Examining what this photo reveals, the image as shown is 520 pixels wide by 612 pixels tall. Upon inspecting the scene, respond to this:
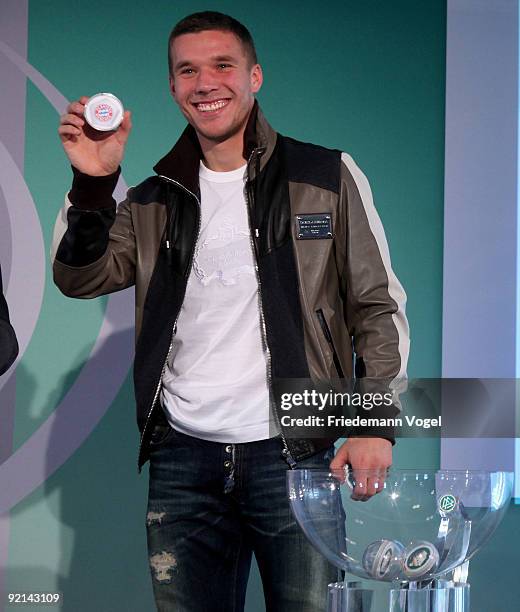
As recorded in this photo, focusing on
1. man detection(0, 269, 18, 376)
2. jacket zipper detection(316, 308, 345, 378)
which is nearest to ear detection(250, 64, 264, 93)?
jacket zipper detection(316, 308, 345, 378)

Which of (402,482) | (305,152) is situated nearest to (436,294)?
(305,152)

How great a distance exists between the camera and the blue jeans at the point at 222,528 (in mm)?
1936

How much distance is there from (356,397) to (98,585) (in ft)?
4.71

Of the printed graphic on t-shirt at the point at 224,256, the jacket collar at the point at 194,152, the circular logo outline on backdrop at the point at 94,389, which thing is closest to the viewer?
the printed graphic on t-shirt at the point at 224,256

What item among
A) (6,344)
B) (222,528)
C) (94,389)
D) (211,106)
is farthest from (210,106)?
(94,389)

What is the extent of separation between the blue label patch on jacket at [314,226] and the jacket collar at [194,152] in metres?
0.15

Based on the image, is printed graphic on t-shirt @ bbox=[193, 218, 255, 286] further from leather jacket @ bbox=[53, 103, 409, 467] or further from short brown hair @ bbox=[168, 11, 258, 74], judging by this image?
short brown hair @ bbox=[168, 11, 258, 74]

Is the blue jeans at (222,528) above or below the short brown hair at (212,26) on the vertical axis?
below

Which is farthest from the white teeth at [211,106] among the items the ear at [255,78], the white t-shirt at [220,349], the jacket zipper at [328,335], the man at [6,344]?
the man at [6,344]

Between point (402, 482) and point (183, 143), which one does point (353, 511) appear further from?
point (183, 143)

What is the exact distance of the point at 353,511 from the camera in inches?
58.5

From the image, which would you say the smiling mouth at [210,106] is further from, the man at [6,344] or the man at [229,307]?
the man at [6,344]

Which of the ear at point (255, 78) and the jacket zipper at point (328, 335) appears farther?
the ear at point (255, 78)

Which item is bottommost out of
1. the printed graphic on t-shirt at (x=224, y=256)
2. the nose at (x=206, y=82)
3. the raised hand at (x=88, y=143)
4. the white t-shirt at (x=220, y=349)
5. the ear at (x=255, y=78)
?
the white t-shirt at (x=220, y=349)
